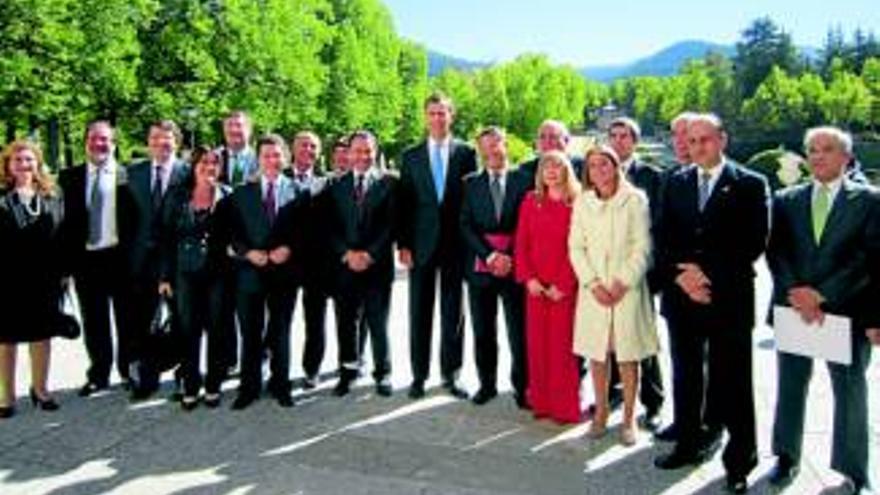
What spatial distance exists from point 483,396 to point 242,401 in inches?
74.1

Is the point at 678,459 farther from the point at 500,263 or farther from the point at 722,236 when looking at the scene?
the point at 500,263

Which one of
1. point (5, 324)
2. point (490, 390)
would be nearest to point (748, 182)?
point (490, 390)

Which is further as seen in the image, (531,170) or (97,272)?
(97,272)

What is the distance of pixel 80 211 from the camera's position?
820 centimetres

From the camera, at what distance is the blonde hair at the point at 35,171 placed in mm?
7762

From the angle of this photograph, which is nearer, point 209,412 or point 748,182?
point 748,182

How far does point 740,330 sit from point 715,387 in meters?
0.42

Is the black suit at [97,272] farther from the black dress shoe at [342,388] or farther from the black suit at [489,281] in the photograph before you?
the black suit at [489,281]

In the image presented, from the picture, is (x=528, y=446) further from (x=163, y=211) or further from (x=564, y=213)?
(x=163, y=211)

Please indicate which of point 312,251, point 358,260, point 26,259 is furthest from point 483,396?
point 26,259

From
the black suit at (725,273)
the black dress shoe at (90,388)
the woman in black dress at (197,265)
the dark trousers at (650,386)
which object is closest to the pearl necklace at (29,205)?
the woman in black dress at (197,265)

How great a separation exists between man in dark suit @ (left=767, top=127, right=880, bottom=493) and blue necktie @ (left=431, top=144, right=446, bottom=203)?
2909mm

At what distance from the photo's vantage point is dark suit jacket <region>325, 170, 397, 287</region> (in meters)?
8.23

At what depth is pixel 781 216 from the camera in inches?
241
